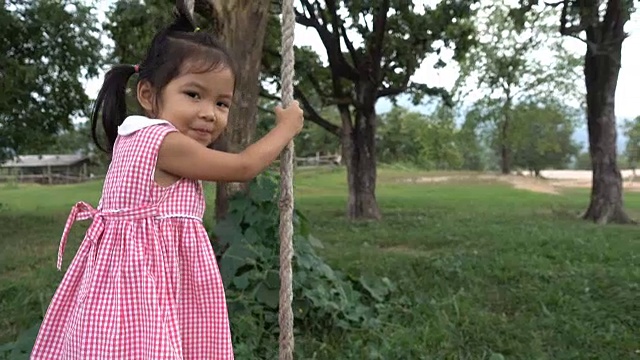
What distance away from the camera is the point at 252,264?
3.73 meters

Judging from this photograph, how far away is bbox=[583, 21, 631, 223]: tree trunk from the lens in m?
11.1

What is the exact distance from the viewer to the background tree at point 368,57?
12.1 metres

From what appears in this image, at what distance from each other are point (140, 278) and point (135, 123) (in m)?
0.39

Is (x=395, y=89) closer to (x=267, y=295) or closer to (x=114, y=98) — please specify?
(x=267, y=295)

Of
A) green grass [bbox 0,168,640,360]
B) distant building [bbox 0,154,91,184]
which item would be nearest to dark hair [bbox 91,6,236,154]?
green grass [bbox 0,168,640,360]

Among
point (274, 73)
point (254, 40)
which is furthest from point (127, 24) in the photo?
point (254, 40)

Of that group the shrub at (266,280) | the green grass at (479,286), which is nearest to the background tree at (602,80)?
the green grass at (479,286)

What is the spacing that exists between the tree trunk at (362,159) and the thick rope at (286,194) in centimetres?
1017

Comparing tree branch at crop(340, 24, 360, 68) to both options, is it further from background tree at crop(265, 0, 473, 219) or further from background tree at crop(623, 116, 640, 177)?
background tree at crop(623, 116, 640, 177)

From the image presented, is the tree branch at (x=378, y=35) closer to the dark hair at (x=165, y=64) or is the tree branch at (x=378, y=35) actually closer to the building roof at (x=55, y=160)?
the dark hair at (x=165, y=64)

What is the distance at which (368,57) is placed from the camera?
1223 cm

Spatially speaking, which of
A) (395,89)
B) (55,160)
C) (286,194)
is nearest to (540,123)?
(395,89)

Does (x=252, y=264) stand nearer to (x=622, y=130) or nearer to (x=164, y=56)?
(x=164, y=56)

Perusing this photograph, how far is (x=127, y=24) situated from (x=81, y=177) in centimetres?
2825
